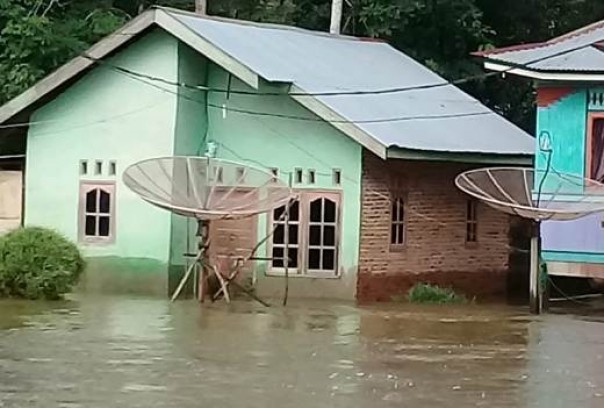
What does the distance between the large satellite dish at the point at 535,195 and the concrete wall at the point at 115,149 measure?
541cm

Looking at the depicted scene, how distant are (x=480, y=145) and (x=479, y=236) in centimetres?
197

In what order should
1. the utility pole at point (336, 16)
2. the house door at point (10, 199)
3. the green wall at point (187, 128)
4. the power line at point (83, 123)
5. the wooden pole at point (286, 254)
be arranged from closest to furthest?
the wooden pole at point (286, 254)
the green wall at point (187, 128)
the power line at point (83, 123)
the house door at point (10, 199)
the utility pole at point (336, 16)

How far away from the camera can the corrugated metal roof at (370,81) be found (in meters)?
24.6

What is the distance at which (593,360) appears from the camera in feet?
54.3

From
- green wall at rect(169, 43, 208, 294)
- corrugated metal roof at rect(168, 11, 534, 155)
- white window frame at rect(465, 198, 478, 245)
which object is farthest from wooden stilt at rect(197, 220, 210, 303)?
white window frame at rect(465, 198, 478, 245)

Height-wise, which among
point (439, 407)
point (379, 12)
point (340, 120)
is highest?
point (379, 12)

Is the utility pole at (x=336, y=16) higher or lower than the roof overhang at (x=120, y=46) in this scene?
higher

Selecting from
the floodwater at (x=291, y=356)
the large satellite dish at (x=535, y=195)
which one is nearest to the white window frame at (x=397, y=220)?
the large satellite dish at (x=535, y=195)

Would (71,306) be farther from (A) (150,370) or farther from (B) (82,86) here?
(A) (150,370)

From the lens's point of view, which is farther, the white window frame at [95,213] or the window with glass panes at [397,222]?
the white window frame at [95,213]

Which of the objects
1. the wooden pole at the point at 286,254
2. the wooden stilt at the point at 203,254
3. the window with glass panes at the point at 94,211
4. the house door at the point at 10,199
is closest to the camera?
the wooden stilt at the point at 203,254

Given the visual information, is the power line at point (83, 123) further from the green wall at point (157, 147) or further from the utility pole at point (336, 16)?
the utility pole at point (336, 16)

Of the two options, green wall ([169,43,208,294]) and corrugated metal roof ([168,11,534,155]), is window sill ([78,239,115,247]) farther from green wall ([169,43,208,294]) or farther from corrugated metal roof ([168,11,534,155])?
corrugated metal roof ([168,11,534,155])

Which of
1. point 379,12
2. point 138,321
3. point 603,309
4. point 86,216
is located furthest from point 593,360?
point 379,12
